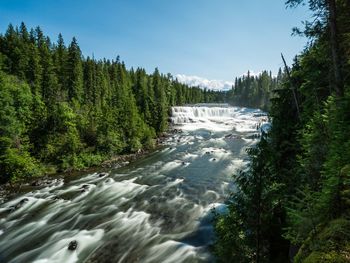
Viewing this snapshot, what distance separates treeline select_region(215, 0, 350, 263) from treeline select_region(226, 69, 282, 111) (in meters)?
110

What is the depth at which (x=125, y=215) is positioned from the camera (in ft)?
69.3

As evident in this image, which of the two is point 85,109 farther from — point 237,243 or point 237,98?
point 237,98

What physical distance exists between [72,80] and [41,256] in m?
47.7

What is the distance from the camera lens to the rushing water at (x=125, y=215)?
16.0m

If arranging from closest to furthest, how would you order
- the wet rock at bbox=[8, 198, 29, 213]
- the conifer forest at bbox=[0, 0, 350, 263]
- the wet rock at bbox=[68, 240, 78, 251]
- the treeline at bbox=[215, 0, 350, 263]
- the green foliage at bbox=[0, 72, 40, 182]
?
the treeline at bbox=[215, 0, 350, 263] < the conifer forest at bbox=[0, 0, 350, 263] < the wet rock at bbox=[68, 240, 78, 251] < the wet rock at bbox=[8, 198, 29, 213] < the green foliage at bbox=[0, 72, 40, 182]

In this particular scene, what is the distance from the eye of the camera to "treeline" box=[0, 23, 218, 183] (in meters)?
32.9

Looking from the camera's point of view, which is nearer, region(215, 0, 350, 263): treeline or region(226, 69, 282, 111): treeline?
region(215, 0, 350, 263): treeline

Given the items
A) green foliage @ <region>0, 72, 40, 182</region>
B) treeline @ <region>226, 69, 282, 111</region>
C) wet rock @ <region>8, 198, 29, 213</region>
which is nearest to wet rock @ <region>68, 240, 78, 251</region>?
wet rock @ <region>8, 198, 29, 213</region>

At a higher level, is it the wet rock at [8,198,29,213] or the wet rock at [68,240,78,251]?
the wet rock at [8,198,29,213]

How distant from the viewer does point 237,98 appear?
15912 cm

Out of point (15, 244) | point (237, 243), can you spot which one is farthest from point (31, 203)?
point (237, 243)

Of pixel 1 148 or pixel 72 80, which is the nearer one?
pixel 1 148

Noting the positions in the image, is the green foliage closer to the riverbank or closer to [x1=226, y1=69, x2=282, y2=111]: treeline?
the riverbank

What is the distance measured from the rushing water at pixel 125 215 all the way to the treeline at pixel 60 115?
6.30 metres
